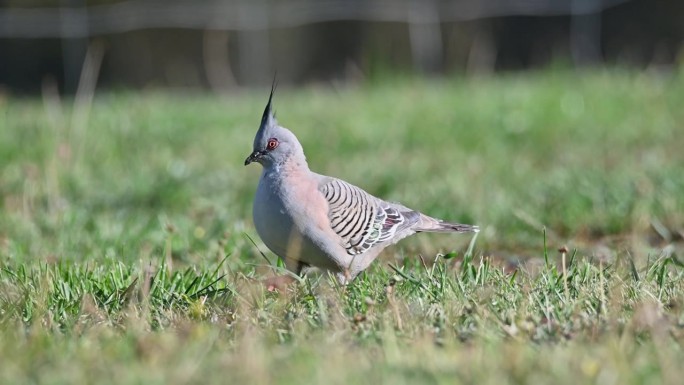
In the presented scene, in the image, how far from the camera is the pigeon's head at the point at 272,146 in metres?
4.29

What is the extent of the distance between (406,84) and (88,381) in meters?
8.40

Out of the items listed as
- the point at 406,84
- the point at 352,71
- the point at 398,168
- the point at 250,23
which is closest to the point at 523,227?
the point at 398,168

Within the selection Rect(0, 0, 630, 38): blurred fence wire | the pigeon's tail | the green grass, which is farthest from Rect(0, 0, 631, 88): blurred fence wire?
the pigeon's tail

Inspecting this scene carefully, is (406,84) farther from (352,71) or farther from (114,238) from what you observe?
(114,238)

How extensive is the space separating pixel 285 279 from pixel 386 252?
4.18ft

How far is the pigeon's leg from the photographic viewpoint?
3.97 metres

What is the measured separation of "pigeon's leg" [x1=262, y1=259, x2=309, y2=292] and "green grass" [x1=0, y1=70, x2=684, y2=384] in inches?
4.3

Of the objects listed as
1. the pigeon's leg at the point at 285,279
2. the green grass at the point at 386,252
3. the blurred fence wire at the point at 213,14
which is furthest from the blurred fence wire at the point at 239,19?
the pigeon's leg at the point at 285,279

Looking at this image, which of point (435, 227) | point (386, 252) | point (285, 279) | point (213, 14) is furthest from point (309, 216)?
point (213, 14)

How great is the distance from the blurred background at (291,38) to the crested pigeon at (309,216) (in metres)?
10.2

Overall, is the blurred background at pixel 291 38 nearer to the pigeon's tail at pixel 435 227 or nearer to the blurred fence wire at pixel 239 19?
the blurred fence wire at pixel 239 19

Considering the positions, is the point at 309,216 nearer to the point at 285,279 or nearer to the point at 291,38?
the point at 285,279

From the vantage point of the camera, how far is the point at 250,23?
1553 centimetres

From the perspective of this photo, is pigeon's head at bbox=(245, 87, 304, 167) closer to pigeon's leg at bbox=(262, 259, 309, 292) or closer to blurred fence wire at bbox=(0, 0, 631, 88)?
pigeon's leg at bbox=(262, 259, 309, 292)
